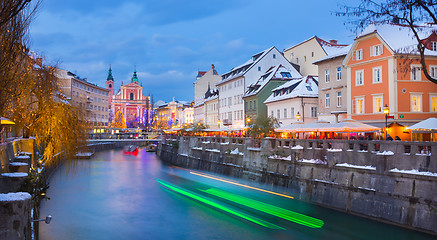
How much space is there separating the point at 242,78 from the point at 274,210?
47139mm

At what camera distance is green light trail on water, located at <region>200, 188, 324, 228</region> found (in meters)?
21.2

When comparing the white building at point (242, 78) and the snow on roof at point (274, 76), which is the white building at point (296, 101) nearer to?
the snow on roof at point (274, 76)

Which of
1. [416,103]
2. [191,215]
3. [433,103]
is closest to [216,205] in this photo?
[191,215]

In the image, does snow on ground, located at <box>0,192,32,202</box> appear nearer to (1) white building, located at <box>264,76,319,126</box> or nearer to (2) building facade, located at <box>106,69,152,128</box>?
(1) white building, located at <box>264,76,319,126</box>

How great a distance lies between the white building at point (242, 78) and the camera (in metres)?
68.7

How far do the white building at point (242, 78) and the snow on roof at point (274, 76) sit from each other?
711 mm

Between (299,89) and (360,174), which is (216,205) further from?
(299,89)

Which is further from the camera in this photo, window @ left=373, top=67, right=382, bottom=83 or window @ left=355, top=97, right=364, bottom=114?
window @ left=355, top=97, right=364, bottom=114

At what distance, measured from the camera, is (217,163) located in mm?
42969

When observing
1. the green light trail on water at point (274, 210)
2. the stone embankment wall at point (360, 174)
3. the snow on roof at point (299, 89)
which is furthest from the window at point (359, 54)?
the green light trail on water at point (274, 210)

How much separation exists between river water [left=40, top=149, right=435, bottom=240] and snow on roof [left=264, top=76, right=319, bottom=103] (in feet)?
64.0

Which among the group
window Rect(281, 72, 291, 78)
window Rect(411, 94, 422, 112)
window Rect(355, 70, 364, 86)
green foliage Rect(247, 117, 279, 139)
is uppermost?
window Rect(281, 72, 291, 78)

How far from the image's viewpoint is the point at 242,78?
6950cm

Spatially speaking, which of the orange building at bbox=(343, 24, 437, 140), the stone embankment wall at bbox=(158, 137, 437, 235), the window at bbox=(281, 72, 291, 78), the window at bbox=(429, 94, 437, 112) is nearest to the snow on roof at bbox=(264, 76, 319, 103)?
the window at bbox=(281, 72, 291, 78)
